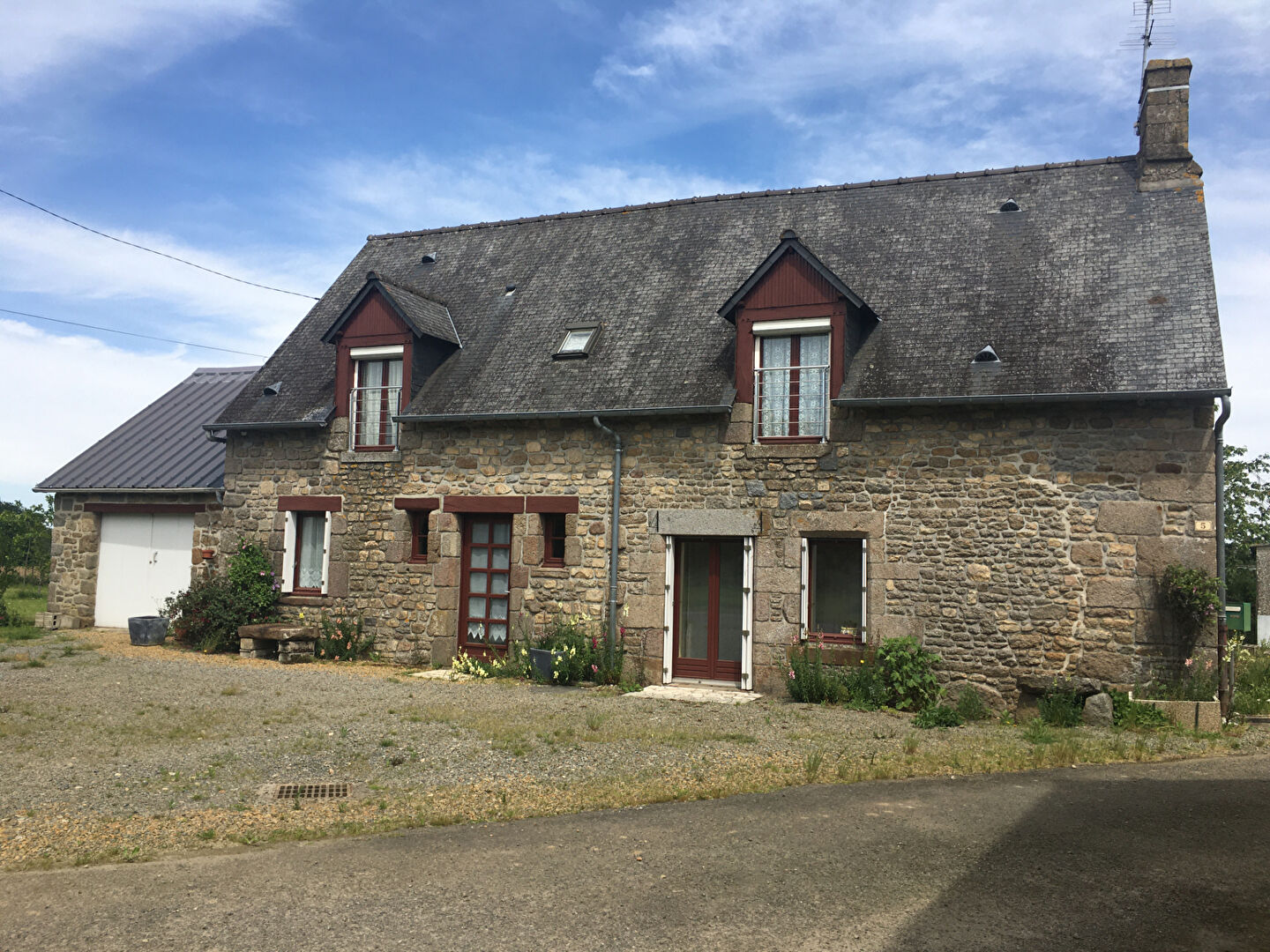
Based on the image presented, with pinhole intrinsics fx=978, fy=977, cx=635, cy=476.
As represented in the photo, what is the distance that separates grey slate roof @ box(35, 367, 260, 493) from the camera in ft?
53.8

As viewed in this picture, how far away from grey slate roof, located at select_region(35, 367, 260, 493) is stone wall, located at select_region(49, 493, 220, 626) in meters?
0.27

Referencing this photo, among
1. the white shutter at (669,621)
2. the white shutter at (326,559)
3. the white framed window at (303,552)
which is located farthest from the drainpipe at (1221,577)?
the white framed window at (303,552)

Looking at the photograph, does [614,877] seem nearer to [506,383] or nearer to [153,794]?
[153,794]

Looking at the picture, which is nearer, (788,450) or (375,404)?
(788,450)

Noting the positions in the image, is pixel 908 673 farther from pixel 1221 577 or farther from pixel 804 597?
pixel 1221 577

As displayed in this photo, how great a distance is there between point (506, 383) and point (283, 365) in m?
4.42

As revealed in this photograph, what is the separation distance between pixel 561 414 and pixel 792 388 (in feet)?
9.41

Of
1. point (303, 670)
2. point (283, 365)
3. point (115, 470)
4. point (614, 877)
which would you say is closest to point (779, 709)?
point (614, 877)

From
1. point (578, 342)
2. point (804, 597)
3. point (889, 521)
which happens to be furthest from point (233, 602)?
point (889, 521)

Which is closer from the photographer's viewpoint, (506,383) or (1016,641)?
(1016,641)

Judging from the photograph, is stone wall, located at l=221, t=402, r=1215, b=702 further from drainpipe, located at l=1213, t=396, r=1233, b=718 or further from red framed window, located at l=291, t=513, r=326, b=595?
red framed window, located at l=291, t=513, r=326, b=595

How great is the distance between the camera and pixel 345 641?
44.0ft

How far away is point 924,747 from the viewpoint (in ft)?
27.3

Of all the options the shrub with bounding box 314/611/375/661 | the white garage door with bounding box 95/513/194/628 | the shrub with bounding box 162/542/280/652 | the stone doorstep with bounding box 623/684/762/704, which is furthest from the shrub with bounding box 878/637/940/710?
the white garage door with bounding box 95/513/194/628
